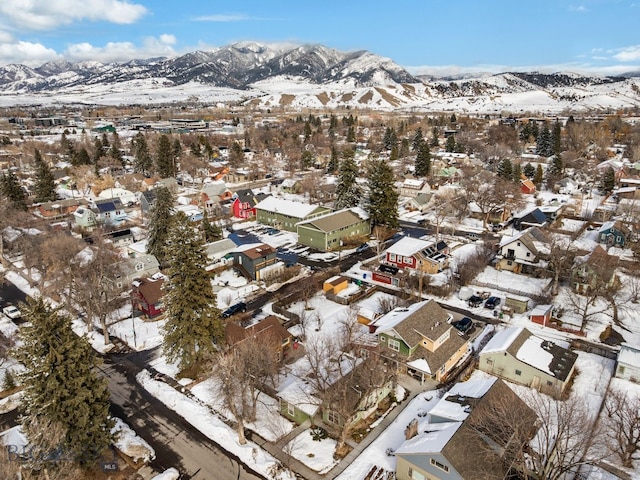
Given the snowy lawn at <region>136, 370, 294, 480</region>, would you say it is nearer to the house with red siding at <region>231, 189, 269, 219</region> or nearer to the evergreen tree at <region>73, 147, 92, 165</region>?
the house with red siding at <region>231, 189, 269, 219</region>

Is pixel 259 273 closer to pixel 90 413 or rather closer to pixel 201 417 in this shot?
pixel 201 417

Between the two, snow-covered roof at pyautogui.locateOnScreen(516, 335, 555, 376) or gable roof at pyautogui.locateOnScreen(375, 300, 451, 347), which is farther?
gable roof at pyautogui.locateOnScreen(375, 300, 451, 347)

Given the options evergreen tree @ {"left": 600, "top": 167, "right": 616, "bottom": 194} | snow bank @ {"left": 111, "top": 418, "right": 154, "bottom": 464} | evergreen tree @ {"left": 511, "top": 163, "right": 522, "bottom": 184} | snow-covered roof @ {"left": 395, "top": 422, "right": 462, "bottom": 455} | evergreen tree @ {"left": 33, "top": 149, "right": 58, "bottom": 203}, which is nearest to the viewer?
snow-covered roof @ {"left": 395, "top": 422, "right": 462, "bottom": 455}

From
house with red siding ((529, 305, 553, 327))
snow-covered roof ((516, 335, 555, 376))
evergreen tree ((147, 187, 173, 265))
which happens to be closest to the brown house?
snow-covered roof ((516, 335, 555, 376))

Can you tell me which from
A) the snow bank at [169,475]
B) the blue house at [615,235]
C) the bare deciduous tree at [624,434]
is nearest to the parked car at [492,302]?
the bare deciduous tree at [624,434]

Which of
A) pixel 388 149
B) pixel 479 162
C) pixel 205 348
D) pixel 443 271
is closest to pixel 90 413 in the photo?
pixel 205 348

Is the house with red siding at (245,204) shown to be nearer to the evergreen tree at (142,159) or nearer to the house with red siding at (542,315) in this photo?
the evergreen tree at (142,159)
